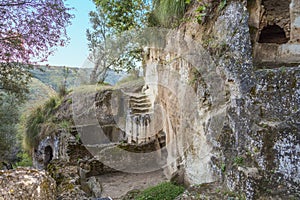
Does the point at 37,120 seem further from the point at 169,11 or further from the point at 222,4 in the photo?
the point at 222,4

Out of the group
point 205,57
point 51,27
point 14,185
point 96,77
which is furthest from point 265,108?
point 96,77

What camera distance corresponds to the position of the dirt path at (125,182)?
7.26 m

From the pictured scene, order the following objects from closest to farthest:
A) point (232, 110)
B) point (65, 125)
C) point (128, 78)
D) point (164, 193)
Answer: point (232, 110)
point (164, 193)
point (65, 125)
point (128, 78)

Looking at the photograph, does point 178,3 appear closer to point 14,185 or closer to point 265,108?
point 265,108

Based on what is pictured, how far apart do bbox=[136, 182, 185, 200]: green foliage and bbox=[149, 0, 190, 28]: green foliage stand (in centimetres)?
434

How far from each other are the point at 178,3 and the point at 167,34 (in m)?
1.33

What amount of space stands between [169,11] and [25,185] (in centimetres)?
551

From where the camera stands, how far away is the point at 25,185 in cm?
153

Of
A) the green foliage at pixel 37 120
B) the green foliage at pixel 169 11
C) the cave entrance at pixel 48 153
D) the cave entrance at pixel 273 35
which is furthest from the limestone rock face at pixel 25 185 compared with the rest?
the green foliage at pixel 37 120

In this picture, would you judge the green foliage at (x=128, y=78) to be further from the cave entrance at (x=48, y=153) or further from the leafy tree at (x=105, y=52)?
the cave entrance at (x=48, y=153)

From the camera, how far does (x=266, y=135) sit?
3.22m

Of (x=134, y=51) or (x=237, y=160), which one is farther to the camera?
(x=134, y=51)

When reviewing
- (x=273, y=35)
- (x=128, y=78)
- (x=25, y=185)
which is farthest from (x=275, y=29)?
(x=128, y=78)

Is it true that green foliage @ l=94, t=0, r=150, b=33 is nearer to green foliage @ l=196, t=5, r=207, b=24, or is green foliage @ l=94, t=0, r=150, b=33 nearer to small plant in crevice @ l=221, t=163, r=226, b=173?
green foliage @ l=196, t=5, r=207, b=24
